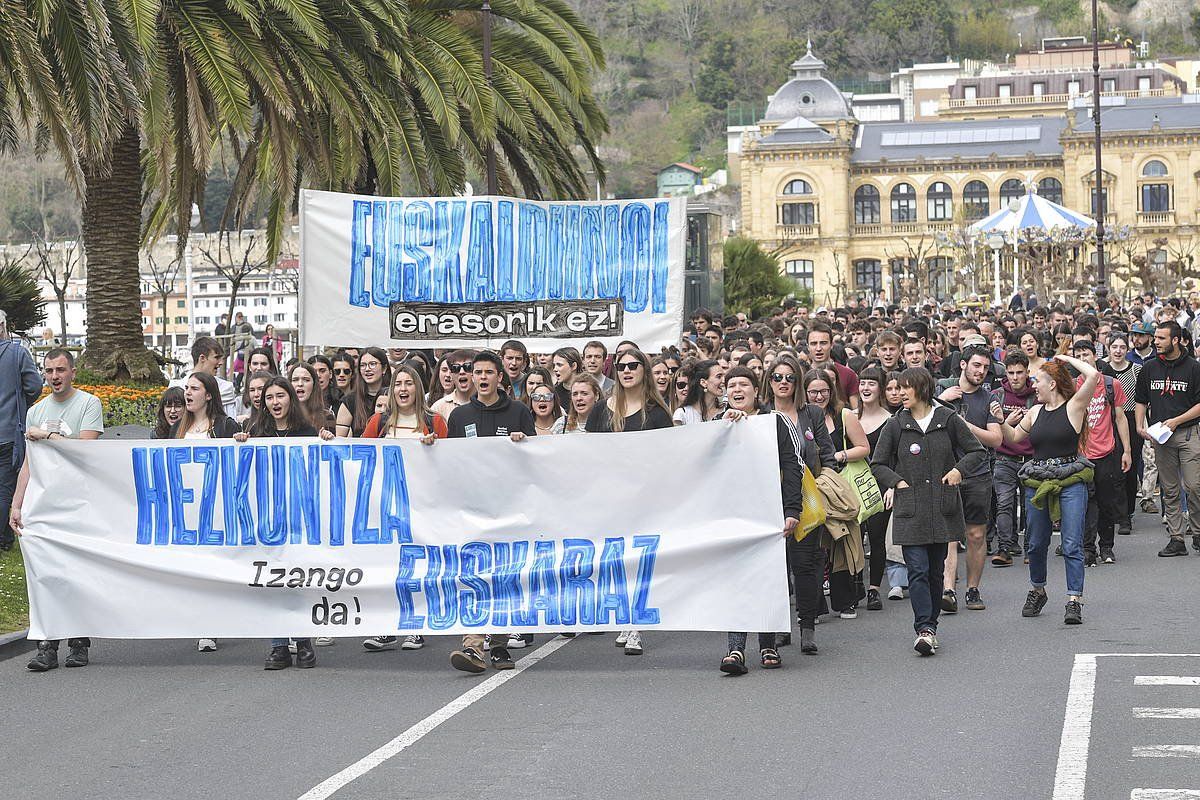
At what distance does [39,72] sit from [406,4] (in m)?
5.46

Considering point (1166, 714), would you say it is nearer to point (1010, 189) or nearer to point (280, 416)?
point (280, 416)

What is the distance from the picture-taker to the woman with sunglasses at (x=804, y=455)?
375 inches

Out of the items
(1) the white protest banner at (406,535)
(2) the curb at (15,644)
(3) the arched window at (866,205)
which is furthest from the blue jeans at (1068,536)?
(3) the arched window at (866,205)

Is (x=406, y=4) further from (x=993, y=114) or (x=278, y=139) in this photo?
(x=993, y=114)

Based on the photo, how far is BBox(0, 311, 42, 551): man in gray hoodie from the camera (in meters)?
11.8

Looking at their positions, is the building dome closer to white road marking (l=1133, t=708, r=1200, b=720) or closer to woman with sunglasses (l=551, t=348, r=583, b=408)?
woman with sunglasses (l=551, t=348, r=583, b=408)

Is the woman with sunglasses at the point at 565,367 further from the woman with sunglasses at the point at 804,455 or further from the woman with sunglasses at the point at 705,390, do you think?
the woman with sunglasses at the point at 804,455

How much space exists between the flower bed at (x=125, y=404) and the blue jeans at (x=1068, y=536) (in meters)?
8.90

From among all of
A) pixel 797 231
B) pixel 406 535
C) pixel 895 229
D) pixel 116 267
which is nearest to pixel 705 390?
pixel 406 535

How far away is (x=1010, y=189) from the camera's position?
10456cm

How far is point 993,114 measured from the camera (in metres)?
124

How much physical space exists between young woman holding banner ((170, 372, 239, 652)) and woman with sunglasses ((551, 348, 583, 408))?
2.71 m

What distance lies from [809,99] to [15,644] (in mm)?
110588

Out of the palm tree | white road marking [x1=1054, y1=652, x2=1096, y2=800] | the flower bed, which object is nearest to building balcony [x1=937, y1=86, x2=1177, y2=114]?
the palm tree
